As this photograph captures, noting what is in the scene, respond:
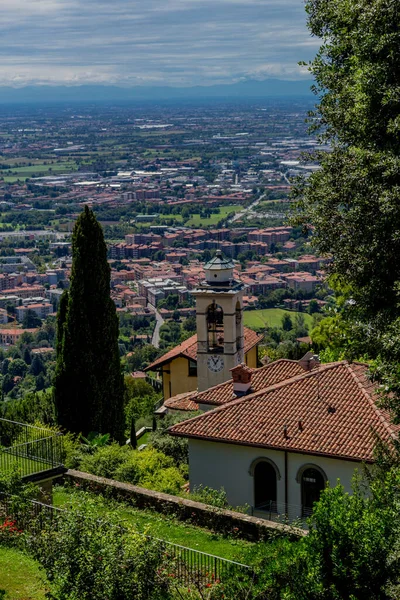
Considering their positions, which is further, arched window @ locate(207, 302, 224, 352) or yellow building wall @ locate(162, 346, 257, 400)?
yellow building wall @ locate(162, 346, 257, 400)

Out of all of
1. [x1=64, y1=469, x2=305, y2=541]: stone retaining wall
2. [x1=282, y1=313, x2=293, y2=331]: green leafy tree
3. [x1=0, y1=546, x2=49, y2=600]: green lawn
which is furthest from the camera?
[x1=282, y1=313, x2=293, y2=331]: green leafy tree

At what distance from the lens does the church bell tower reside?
58.3 feet

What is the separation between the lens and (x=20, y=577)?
7.46 meters

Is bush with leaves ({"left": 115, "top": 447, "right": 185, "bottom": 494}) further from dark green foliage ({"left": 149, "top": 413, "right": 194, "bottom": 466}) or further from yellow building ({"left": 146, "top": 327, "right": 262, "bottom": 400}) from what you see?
yellow building ({"left": 146, "top": 327, "right": 262, "bottom": 400})


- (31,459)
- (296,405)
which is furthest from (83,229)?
(31,459)

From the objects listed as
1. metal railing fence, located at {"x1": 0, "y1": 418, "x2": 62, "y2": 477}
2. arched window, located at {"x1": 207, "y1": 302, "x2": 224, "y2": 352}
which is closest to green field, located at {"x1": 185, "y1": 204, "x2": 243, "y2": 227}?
arched window, located at {"x1": 207, "y1": 302, "x2": 224, "y2": 352}

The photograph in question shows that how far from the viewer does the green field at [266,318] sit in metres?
65.5

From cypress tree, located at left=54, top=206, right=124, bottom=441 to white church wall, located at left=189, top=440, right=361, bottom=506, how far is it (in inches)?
154

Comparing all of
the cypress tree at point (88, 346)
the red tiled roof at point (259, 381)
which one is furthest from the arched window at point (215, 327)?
the red tiled roof at point (259, 381)

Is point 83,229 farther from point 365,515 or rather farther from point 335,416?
point 365,515

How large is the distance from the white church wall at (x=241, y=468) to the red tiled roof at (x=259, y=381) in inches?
64.7

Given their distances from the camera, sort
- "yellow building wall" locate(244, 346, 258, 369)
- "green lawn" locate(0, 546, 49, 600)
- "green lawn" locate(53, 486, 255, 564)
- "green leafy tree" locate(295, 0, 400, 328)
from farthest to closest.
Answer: "yellow building wall" locate(244, 346, 258, 369), "green lawn" locate(53, 486, 255, 564), "green leafy tree" locate(295, 0, 400, 328), "green lawn" locate(0, 546, 49, 600)

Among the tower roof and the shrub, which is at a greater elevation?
the tower roof

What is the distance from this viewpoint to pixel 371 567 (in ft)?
19.7
